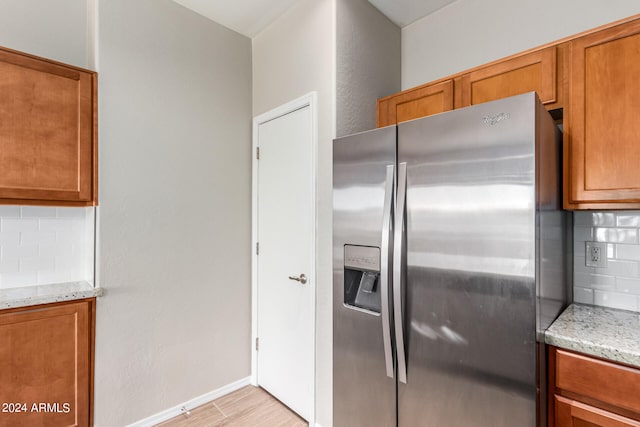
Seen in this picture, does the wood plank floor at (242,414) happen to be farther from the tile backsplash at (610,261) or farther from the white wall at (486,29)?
the white wall at (486,29)

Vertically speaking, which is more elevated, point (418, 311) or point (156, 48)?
point (156, 48)

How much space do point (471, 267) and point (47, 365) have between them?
2231mm

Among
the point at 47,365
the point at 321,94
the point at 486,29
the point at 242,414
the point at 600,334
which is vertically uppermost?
the point at 486,29

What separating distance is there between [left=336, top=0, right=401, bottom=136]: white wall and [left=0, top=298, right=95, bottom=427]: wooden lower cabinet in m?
1.93

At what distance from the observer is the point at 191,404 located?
2340mm

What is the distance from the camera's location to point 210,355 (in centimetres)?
247

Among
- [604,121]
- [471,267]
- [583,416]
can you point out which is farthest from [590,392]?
[604,121]

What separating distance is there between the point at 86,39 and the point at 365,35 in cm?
182

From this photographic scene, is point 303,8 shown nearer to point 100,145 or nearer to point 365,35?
point 365,35

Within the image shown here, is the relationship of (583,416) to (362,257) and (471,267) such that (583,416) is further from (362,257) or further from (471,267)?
(362,257)

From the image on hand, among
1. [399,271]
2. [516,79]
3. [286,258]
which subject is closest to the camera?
[399,271]

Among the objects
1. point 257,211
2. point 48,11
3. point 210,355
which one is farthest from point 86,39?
point 210,355

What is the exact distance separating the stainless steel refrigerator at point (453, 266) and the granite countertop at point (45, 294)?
150cm

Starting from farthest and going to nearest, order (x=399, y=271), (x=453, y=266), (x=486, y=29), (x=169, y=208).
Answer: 1. (x=169, y=208)
2. (x=486, y=29)
3. (x=399, y=271)
4. (x=453, y=266)
